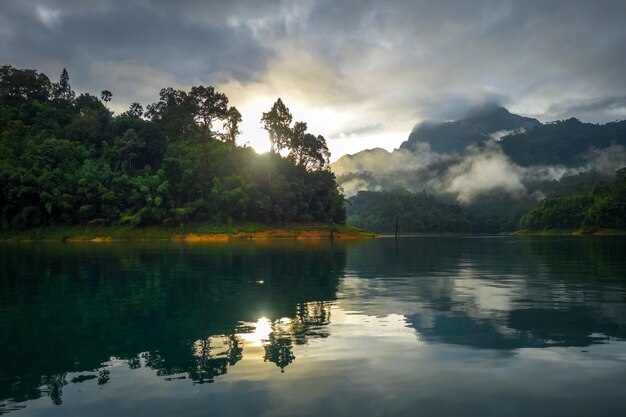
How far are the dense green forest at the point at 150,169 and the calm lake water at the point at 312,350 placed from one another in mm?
89293

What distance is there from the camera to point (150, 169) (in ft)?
412

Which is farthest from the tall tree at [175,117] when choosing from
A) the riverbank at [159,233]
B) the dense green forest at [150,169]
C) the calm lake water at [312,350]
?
the calm lake water at [312,350]

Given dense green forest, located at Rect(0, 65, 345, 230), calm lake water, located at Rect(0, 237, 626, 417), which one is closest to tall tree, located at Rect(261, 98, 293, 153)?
dense green forest, located at Rect(0, 65, 345, 230)

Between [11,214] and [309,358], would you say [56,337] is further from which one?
[11,214]

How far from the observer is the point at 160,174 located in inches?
4658

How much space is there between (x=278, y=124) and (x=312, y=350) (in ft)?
416

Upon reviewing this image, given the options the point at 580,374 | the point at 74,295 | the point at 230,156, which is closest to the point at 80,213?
the point at 230,156

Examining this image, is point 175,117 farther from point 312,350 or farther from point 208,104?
point 312,350

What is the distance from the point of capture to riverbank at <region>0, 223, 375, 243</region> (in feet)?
341

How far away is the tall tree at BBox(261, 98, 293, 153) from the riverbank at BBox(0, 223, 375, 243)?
101 ft

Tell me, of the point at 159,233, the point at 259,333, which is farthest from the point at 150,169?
the point at 259,333

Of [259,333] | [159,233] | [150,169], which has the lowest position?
[259,333]

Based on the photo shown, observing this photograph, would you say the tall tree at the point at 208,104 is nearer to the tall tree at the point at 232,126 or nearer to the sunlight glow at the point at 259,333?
the tall tree at the point at 232,126

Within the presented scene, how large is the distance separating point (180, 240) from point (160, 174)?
2247cm
